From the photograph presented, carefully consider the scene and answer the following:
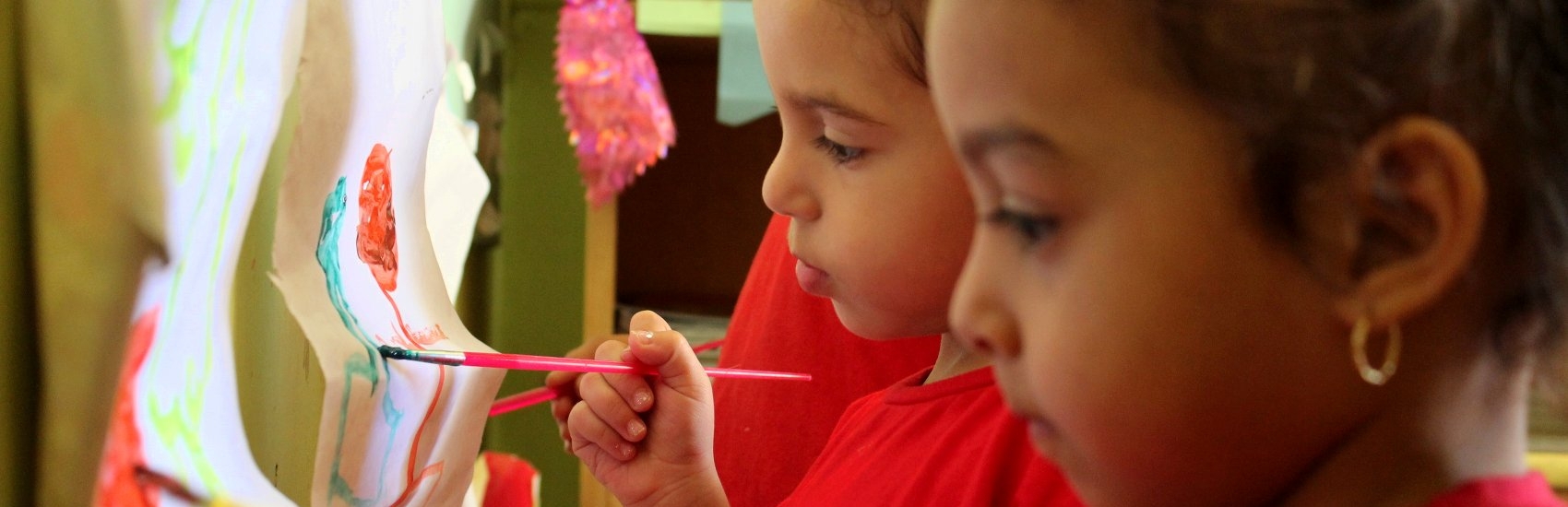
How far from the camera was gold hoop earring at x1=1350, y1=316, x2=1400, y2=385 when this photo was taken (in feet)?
1.01

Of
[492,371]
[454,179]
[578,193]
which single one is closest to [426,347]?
[492,371]

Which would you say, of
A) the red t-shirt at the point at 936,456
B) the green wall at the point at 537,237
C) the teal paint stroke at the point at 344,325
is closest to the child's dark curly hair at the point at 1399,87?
the red t-shirt at the point at 936,456

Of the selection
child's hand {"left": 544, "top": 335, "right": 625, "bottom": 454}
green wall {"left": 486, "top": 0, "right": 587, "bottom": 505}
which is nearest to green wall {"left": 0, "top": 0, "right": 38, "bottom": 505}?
child's hand {"left": 544, "top": 335, "right": 625, "bottom": 454}

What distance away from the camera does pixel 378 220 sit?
52cm

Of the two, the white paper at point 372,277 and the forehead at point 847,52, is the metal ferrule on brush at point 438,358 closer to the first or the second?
the white paper at point 372,277

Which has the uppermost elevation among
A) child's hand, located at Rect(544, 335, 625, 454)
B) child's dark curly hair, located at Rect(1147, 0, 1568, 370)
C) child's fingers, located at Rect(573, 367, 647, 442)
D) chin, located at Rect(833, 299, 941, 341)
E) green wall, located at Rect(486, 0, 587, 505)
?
child's dark curly hair, located at Rect(1147, 0, 1568, 370)

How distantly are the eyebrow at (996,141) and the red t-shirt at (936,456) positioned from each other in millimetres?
190

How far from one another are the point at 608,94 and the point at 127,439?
1.24 m

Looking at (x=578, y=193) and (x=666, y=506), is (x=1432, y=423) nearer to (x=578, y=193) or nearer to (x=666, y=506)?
(x=666, y=506)

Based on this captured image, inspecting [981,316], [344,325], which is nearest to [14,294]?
[344,325]

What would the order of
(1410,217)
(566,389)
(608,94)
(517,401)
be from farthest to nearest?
(608,94)
(566,389)
(517,401)
(1410,217)

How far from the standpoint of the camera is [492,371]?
599 millimetres

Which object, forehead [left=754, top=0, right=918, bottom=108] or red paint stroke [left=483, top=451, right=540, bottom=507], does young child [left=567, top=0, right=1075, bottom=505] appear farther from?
red paint stroke [left=483, top=451, right=540, bottom=507]

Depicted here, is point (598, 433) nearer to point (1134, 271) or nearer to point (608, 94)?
point (1134, 271)
